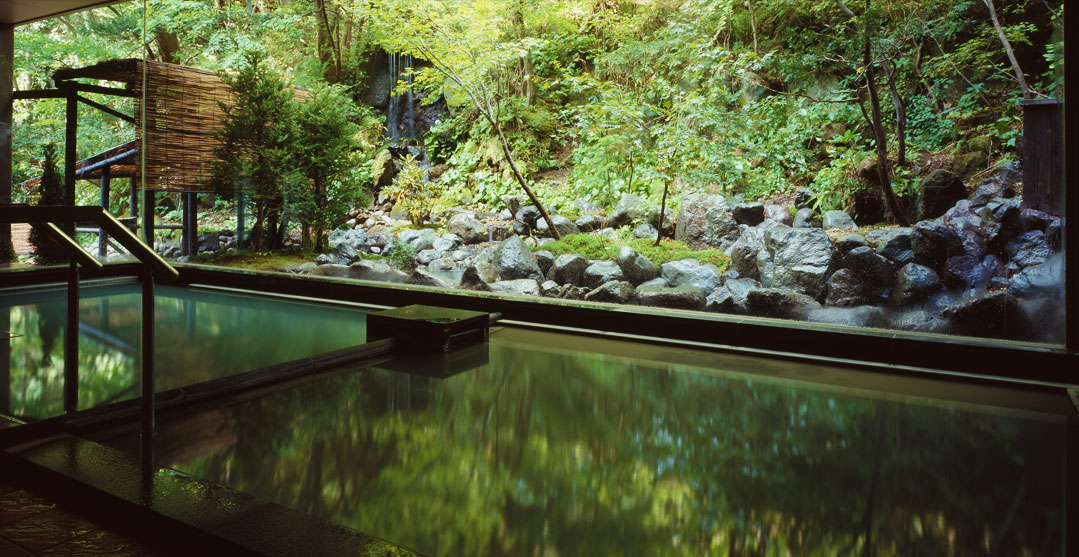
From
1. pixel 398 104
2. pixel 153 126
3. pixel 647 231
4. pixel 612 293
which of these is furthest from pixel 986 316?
pixel 153 126

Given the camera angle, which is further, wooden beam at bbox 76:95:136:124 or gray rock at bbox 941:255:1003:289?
wooden beam at bbox 76:95:136:124

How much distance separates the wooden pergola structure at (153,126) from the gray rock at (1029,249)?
304 inches

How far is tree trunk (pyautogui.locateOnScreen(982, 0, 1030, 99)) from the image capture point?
4.15 metres

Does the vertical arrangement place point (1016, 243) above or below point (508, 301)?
above

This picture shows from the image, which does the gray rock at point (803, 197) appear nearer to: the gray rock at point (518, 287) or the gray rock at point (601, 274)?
the gray rock at point (601, 274)

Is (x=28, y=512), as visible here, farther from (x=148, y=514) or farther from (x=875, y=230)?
(x=875, y=230)

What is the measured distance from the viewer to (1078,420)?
3.43 metres

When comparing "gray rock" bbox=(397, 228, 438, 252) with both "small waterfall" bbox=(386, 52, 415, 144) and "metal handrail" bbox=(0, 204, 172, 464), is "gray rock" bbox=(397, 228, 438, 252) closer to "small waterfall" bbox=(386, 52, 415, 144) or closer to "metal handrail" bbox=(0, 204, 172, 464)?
"small waterfall" bbox=(386, 52, 415, 144)

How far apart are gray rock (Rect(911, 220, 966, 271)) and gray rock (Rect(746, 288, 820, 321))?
74 cm

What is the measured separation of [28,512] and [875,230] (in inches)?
187

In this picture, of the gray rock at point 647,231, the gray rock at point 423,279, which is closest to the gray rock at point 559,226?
the gray rock at point 647,231

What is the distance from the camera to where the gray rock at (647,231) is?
18.0 feet

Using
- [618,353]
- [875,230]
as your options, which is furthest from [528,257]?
[875,230]

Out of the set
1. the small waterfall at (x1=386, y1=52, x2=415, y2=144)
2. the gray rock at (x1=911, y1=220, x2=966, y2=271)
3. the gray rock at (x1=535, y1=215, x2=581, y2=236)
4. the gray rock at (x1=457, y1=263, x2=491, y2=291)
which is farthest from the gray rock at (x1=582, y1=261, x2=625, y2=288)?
the small waterfall at (x1=386, y1=52, x2=415, y2=144)
